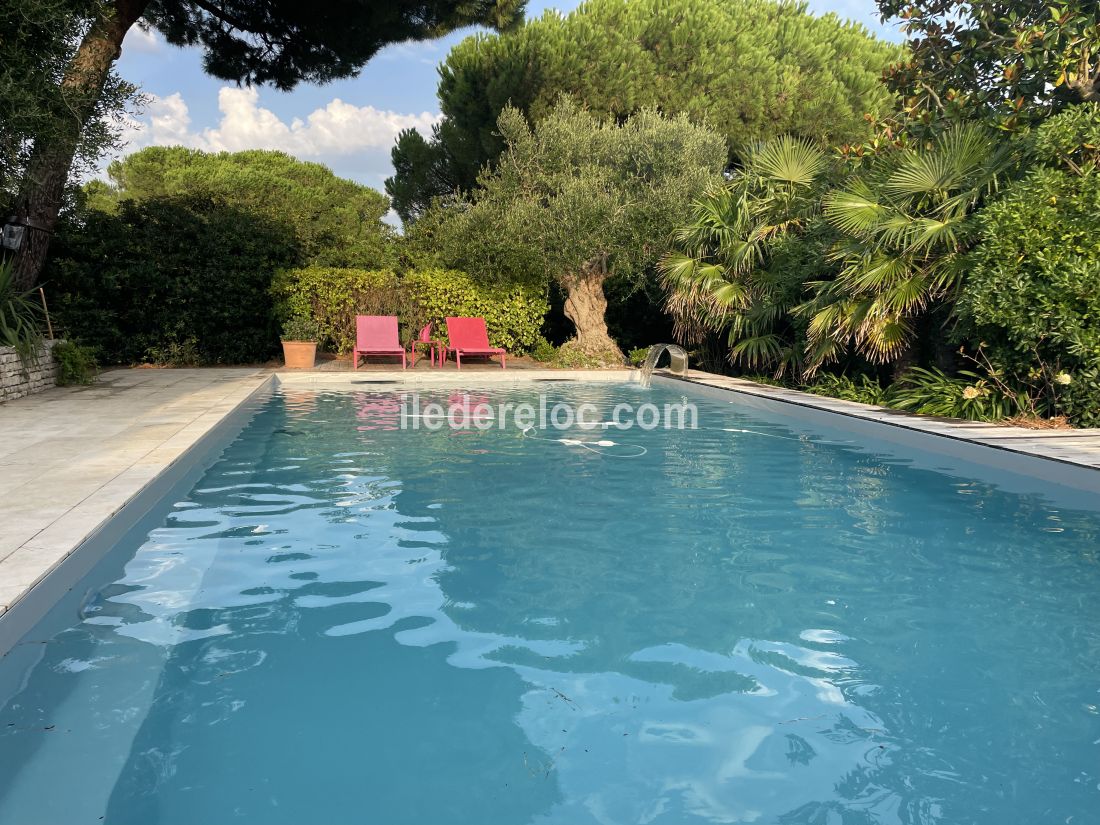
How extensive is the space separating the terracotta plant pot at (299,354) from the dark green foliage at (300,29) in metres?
5.57

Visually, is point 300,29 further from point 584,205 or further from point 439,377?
point 439,377

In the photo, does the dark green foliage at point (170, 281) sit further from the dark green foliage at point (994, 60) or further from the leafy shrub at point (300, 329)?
the dark green foliage at point (994, 60)

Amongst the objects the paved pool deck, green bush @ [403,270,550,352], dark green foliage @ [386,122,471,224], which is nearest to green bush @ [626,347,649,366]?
green bush @ [403,270,550,352]

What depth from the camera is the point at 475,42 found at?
2034cm

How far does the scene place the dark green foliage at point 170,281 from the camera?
1420 centimetres

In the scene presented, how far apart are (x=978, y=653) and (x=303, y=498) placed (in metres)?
4.13

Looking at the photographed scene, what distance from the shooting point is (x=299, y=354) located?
47.6ft

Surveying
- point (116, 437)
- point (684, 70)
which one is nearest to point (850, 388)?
point (116, 437)

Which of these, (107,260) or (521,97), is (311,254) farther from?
(521,97)

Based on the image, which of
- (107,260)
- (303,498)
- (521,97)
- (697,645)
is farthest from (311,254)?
(697,645)

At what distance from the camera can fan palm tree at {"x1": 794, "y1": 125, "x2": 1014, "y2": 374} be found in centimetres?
914

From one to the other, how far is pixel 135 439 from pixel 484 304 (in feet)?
33.4

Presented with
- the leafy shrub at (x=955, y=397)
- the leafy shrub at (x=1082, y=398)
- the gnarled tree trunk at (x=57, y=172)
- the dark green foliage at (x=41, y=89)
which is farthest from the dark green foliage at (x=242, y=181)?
the leafy shrub at (x=1082, y=398)

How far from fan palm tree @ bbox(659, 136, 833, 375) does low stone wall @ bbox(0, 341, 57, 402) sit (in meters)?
8.88
